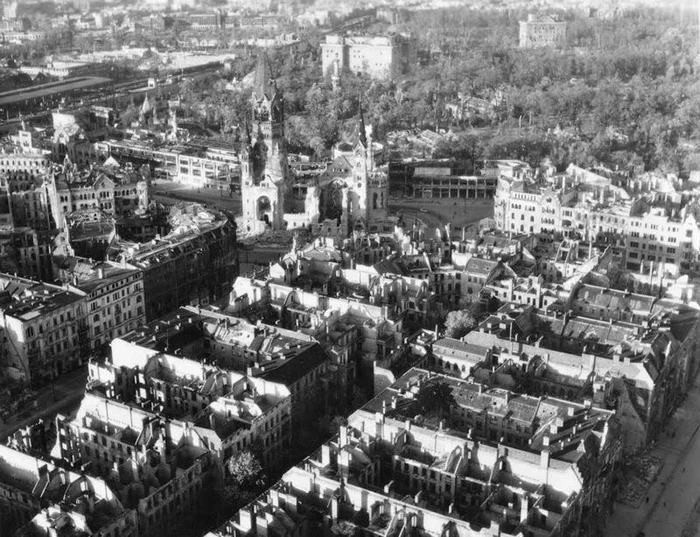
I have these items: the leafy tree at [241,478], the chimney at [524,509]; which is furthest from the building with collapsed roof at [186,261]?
the chimney at [524,509]

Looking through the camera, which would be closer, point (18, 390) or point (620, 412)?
point (620, 412)

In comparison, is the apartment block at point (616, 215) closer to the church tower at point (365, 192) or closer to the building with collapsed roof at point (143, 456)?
the church tower at point (365, 192)

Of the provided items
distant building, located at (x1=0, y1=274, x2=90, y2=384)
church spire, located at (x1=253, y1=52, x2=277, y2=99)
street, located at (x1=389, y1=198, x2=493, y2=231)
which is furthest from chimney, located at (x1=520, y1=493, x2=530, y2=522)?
church spire, located at (x1=253, y1=52, x2=277, y2=99)

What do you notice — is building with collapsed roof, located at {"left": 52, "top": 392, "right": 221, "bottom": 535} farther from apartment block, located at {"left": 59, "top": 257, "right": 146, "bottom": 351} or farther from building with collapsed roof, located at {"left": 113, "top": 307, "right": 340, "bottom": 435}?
apartment block, located at {"left": 59, "top": 257, "right": 146, "bottom": 351}

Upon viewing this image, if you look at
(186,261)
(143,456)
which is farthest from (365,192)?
(143,456)

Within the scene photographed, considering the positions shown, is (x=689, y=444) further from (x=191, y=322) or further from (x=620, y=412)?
(x=191, y=322)

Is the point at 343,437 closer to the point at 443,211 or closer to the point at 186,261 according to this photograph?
the point at 186,261

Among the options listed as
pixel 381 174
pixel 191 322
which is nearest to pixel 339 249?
pixel 191 322
